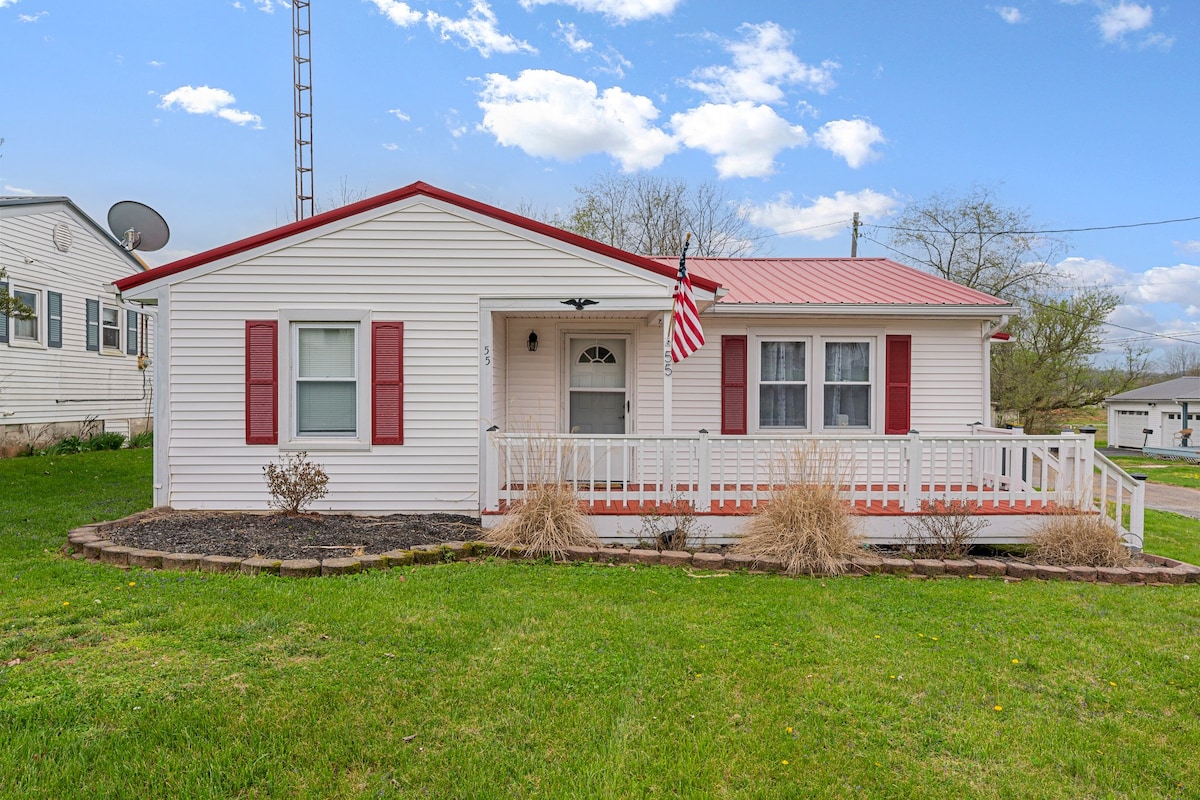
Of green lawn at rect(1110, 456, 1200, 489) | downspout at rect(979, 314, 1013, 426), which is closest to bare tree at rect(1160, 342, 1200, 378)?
green lawn at rect(1110, 456, 1200, 489)

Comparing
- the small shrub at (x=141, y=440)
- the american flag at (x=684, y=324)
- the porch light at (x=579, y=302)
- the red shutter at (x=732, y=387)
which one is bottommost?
the small shrub at (x=141, y=440)

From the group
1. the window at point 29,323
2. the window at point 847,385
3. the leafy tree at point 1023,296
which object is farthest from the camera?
the leafy tree at point 1023,296

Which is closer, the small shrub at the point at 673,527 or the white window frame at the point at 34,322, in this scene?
the small shrub at the point at 673,527

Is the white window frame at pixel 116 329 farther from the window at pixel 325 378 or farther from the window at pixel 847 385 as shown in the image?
the window at pixel 847 385

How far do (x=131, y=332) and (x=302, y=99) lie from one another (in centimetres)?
765

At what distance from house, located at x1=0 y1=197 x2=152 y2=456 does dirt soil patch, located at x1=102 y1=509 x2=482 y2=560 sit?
26.6 feet

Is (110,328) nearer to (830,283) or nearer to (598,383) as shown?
(598,383)

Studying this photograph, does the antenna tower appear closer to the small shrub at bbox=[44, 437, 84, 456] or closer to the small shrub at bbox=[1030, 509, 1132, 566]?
the small shrub at bbox=[44, 437, 84, 456]

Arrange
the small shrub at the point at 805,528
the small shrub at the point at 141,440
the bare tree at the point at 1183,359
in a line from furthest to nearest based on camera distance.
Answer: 1. the bare tree at the point at 1183,359
2. the small shrub at the point at 141,440
3. the small shrub at the point at 805,528

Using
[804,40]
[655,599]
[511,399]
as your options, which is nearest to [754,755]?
[655,599]

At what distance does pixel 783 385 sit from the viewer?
8492mm

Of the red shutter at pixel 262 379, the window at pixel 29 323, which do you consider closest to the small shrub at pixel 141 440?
the window at pixel 29 323

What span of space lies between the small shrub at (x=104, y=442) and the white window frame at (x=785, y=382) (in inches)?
568

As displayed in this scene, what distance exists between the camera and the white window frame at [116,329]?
15.5 meters
